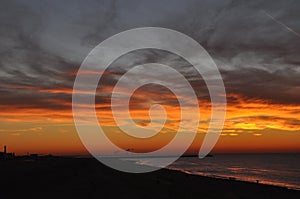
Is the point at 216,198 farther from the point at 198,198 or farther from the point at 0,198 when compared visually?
the point at 0,198

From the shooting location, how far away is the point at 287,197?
38.8 metres

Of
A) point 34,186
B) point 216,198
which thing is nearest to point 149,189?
point 216,198

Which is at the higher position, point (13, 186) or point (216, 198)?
point (13, 186)

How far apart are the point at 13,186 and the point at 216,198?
1726cm

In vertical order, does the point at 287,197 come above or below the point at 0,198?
below

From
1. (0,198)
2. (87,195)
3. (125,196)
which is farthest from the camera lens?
(125,196)

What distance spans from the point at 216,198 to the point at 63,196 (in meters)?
14.4

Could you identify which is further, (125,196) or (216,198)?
(216,198)

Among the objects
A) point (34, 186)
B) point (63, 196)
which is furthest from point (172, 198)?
point (34, 186)

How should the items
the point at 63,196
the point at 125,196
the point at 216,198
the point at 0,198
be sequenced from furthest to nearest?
the point at 216,198
the point at 125,196
the point at 63,196
the point at 0,198

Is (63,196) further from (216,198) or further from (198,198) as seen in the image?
(216,198)

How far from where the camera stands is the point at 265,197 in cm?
3638

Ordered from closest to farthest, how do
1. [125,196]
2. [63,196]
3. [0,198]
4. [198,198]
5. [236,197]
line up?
[0,198]
[63,196]
[125,196]
[198,198]
[236,197]

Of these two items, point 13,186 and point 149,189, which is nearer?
point 13,186
